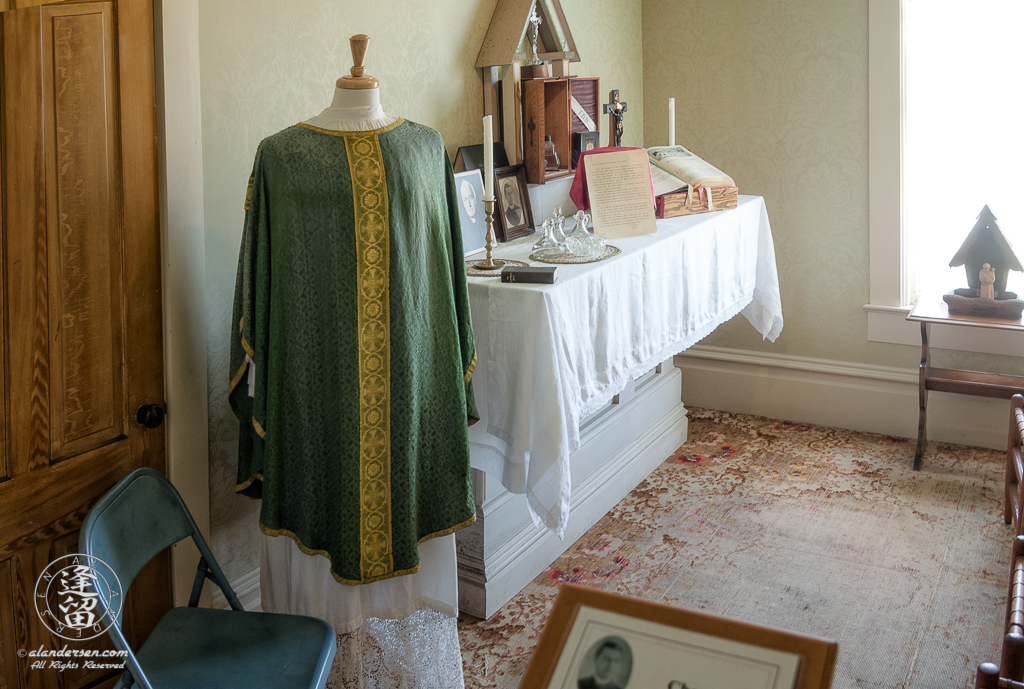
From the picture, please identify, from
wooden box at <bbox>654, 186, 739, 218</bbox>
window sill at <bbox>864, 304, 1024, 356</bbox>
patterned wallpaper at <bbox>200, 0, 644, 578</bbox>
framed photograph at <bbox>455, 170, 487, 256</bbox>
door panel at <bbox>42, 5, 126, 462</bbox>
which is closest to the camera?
door panel at <bbox>42, 5, 126, 462</bbox>

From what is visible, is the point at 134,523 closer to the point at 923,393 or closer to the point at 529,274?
the point at 529,274

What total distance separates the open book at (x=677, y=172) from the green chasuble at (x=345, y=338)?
1414 mm

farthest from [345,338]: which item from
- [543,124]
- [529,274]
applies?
[543,124]

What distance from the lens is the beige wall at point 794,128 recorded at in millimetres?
3820

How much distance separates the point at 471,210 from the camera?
2.63m

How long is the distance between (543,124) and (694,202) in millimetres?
644

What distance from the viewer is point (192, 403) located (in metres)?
2.05

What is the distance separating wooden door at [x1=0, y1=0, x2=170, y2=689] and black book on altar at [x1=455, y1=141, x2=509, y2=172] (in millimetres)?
1061

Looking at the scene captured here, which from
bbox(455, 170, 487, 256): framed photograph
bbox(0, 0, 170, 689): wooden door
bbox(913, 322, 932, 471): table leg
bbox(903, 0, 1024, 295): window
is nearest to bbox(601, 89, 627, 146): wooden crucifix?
bbox(455, 170, 487, 256): framed photograph

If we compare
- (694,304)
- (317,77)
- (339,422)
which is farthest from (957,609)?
(317,77)

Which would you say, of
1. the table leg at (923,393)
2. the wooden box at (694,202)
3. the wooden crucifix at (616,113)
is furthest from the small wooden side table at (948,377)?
the wooden crucifix at (616,113)

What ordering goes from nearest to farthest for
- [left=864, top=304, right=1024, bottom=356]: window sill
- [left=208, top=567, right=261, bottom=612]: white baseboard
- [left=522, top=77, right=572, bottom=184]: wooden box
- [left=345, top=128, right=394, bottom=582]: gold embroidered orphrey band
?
[left=345, top=128, right=394, bottom=582]: gold embroidered orphrey band → [left=208, top=567, right=261, bottom=612]: white baseboard → [left=522, top=77, right=572, bottom=184]: wooden box → [left=864, top=304, right=1024, bottom=356]: window sill

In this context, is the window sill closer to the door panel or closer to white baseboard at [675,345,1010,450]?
white baseboard at [675,345,1010,450]

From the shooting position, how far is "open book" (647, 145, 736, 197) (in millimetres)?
3179
